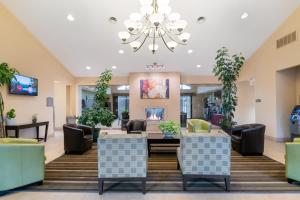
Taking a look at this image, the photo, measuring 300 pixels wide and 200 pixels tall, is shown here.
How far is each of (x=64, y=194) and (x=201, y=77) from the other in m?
8.88

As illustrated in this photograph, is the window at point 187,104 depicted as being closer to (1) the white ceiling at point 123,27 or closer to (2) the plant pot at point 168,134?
(1) the white ceiling at point 123,27

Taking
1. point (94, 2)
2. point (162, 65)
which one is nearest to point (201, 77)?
point (162, 65)

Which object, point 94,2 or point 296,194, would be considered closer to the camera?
point 296,194

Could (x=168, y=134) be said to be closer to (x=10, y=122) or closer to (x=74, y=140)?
(x=74, y=140)

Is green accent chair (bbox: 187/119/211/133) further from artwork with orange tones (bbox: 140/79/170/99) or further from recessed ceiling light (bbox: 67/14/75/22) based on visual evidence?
recessed ceiling light (bbox: 67/14/75/22)

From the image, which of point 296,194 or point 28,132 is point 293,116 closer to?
point 296,194

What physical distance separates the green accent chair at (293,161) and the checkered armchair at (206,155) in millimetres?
1122

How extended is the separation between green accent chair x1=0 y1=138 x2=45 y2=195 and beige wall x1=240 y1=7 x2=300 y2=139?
6655 millimetres

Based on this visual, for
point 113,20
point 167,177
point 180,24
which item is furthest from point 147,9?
point 167,177

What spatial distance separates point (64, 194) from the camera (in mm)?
3293

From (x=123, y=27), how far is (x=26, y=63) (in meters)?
3.22

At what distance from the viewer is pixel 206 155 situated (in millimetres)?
3291

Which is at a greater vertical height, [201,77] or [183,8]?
[183,8]

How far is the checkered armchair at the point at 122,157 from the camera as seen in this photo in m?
3.21
